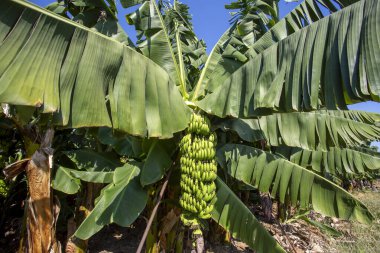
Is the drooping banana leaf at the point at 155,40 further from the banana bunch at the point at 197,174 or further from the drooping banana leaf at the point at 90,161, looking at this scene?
the drooping banana leaf at the point at 90,161

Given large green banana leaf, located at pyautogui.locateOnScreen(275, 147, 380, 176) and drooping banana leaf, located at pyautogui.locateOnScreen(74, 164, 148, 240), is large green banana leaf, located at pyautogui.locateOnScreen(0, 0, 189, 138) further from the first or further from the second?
large green banana leaf, located at pyautogui.locateOnScreen(275, 147, 380, 176)

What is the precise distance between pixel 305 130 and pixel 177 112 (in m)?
1.43

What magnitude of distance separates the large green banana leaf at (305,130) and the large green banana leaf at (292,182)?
0.73ft

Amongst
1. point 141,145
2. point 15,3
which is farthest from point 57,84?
point 141,145

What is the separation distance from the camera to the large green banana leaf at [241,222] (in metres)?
2.76

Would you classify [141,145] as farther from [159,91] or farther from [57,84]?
[57,84]

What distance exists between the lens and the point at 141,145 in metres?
3.12

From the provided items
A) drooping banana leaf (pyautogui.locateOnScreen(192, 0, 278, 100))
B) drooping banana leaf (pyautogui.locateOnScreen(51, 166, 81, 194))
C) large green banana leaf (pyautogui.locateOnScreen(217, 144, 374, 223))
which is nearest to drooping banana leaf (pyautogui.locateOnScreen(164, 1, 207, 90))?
drooping banana leaf (pyautogui.locateOnScreen(192, 0, 278, 100))

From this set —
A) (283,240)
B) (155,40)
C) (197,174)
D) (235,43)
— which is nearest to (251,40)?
(235,43)

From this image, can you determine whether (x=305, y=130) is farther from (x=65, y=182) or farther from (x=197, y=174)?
(x=65, y=182)

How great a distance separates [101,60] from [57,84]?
353 millimetres

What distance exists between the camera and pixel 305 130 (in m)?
3.05

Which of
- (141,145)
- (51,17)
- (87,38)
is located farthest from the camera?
(141,145)

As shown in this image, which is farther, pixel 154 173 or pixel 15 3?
pixel 154 173
